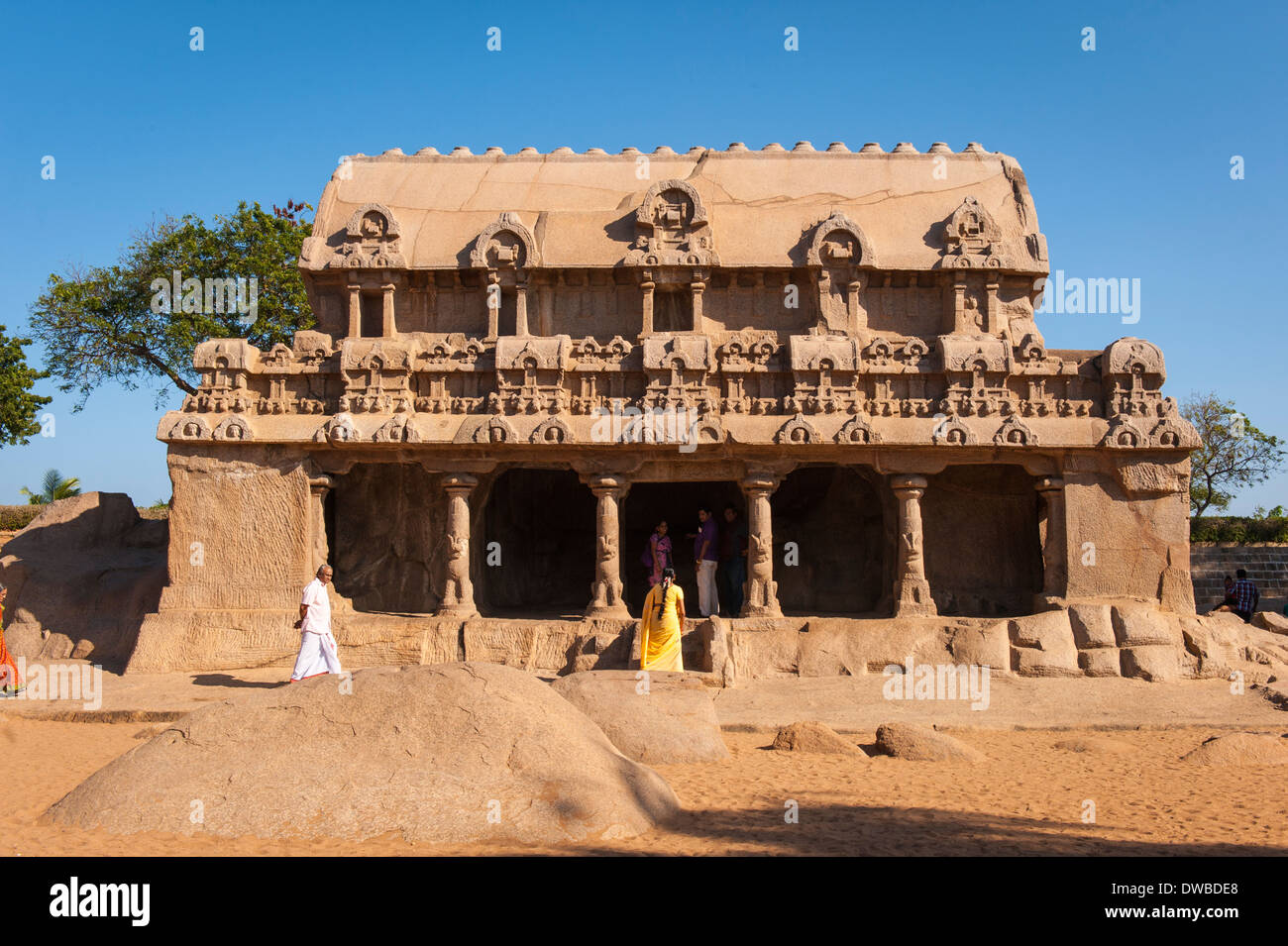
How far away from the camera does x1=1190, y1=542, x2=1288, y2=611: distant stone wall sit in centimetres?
2692

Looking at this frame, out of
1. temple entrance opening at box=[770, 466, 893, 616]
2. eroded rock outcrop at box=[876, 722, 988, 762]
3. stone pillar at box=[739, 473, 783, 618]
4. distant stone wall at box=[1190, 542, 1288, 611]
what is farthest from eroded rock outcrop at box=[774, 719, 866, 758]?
distant stone wall at box=[1190, 542, 1288, 611]

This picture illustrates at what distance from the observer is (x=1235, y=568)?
27.3m

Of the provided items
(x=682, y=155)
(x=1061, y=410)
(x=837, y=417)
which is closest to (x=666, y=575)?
(x=837, y=417)

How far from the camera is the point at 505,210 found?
14492mm

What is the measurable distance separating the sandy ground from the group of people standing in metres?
0.99

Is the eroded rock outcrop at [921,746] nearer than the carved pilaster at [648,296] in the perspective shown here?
Yes

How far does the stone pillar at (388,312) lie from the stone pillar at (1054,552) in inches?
358

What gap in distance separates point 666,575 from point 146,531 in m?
9.87

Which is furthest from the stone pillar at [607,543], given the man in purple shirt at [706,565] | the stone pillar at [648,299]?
the stone pillar at [648,299]

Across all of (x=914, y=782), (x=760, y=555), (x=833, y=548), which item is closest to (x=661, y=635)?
(x=760, y=555)

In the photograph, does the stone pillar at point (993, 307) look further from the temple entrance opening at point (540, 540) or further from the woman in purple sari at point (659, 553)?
the temple entrance opening at point (540, 540)

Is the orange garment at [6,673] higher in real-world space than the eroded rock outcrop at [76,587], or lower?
lower

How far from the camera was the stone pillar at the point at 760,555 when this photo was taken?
42.1 feet

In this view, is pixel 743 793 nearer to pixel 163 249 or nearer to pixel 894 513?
pixel 894 513
